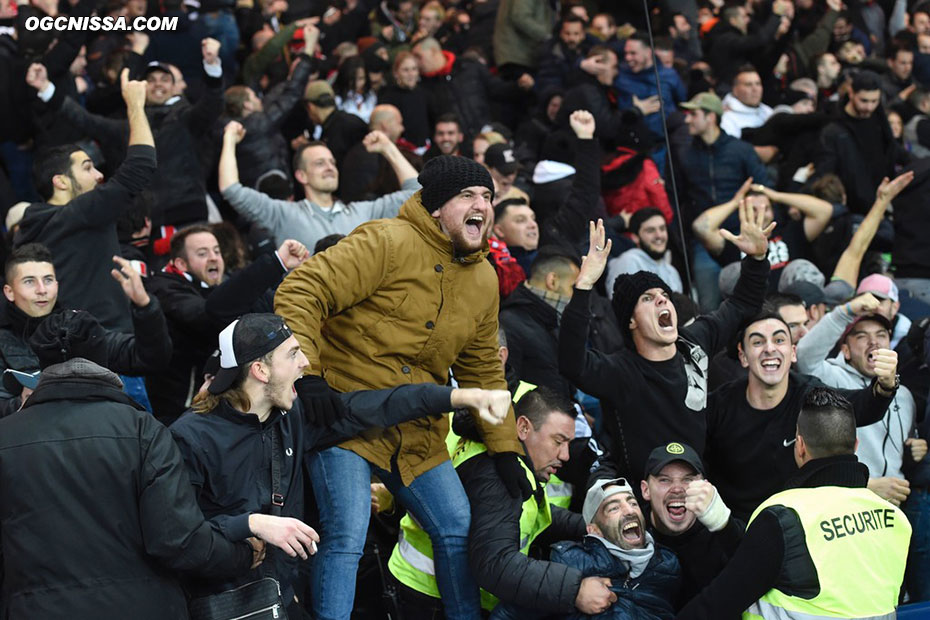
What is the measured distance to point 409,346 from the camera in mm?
5152

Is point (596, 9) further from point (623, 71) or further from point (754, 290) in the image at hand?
point (754, 290)

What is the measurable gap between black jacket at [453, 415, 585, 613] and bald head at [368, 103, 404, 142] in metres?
5.25

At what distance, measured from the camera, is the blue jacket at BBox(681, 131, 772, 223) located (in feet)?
34.1

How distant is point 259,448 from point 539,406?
5.13ft

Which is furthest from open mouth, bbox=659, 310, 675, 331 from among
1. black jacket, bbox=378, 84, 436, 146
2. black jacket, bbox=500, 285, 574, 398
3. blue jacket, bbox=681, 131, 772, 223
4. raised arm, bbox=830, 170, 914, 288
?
black jacket, bbox=378, 84, 436, 146

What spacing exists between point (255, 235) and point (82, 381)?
4052 mm

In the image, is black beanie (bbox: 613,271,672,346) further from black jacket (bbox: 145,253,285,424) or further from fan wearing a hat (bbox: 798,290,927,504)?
black jacket (bbox: 145,253,285,424)

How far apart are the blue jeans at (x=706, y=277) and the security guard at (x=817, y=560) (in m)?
4.95

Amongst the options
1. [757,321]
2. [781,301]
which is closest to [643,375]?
[757,321]

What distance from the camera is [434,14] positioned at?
13656 mm

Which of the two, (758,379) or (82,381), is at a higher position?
(82,381)

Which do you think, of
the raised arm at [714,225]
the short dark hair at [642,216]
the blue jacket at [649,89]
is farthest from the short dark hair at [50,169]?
the blue jacket at [649,89]

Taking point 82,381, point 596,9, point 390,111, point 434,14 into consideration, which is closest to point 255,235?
point 390,111

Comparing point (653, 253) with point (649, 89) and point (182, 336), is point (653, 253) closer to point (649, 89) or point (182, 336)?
point (649, 89)
